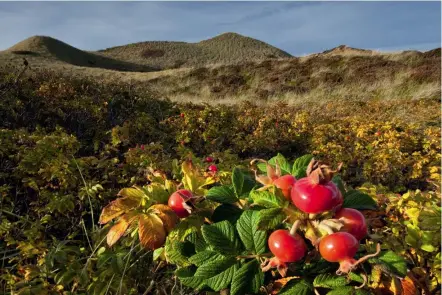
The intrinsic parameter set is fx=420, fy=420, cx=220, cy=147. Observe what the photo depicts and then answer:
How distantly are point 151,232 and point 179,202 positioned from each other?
0.42 feet

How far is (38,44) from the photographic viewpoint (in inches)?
1479

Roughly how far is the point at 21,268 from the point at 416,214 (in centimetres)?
201

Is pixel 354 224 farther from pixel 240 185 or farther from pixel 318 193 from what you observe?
pixel 240 185

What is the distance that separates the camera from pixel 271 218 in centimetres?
113

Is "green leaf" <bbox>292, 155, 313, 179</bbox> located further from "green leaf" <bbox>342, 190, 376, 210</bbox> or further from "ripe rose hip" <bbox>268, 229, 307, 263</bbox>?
"ripe rose hip" <bbox>268, 229, 307, 263</bbox>

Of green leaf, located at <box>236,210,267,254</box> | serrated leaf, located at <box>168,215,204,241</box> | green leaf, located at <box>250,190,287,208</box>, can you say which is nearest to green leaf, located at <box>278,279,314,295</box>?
green leaf, located at <box>236,210,267,254</box>

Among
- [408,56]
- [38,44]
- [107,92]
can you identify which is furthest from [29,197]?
[38,44]

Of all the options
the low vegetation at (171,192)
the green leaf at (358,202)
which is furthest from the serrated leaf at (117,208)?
the green leaf at (358,202)

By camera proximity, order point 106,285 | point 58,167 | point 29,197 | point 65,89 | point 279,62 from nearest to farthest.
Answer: point 106,285
point 58,167
point 29,197
point 65,89
point 279,62

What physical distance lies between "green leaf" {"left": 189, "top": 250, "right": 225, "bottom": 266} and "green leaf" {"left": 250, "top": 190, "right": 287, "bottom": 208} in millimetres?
223

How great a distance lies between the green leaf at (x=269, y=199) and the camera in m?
1.13

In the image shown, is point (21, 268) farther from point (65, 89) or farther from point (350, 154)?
point (65, 89)

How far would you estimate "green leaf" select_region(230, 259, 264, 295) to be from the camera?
115 cm

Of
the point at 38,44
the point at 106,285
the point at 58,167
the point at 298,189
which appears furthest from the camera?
the point at 38,44
